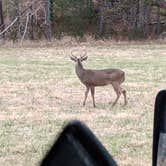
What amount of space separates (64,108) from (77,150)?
1014cm

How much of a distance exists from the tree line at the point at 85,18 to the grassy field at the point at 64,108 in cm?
1197

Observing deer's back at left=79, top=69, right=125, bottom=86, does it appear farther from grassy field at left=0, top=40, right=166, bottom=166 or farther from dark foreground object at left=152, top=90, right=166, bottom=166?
dark foreground object at left=152, top=90, right=166, bottom=166

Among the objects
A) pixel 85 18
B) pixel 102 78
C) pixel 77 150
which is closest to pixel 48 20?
pixel 85 18

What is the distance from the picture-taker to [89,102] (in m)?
12.0

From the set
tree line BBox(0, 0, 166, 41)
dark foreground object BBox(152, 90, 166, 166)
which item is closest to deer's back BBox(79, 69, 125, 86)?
dark foreground object BBox(152, 90, 166, 166)

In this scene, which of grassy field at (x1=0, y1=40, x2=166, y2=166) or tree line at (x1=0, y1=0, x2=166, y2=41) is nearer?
grassy field at (x1=0, y1=40, x2=166, y2=166)

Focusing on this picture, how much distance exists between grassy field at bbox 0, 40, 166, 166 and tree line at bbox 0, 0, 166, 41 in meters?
12.0

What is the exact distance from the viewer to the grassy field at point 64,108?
24.1 feet

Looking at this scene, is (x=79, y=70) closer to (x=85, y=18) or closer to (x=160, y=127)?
(x=160, y=127)

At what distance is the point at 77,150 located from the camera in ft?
2.83

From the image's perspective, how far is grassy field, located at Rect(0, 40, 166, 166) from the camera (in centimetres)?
735

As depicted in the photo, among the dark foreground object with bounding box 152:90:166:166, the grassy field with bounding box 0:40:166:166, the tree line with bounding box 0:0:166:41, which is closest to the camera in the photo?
the dark foreground object with bounding box 152:90:166:166

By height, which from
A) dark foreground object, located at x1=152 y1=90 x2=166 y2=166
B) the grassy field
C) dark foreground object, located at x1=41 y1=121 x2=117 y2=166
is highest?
dark foreground object, located at x1=41 y1=121 x2=117 y2=166

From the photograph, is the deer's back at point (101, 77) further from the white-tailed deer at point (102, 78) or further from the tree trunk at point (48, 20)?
the tree trunk at point (48, 20)
